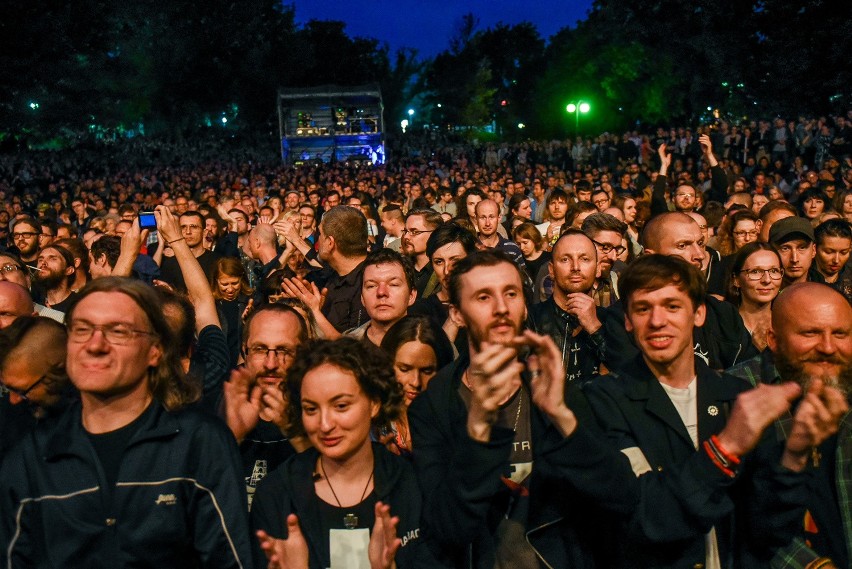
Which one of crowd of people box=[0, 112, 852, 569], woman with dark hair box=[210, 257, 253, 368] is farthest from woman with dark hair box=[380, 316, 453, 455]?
woman with dark hair box=[210, 257, 253, 368]

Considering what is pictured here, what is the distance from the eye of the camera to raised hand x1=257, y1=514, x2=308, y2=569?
9.51 ft

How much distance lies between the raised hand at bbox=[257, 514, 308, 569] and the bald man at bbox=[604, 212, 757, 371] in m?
1.34

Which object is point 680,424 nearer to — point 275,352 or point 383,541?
point 383,541

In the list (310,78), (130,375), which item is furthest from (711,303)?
(310,78)

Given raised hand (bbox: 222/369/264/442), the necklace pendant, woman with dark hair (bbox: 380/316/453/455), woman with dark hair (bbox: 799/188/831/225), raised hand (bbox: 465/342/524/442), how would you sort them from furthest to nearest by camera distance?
woman with dark hair (bbox: 799/188/831/225)
woman with dark hair (bbox: 380/316/453/455)
raised hand (bbox: 222/369/264/442)
the necklace pendant
raised hand (bbox: 465/342/524/442)

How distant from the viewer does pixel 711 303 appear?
516 cm

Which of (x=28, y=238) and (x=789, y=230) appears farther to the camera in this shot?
(x=28, y=238)

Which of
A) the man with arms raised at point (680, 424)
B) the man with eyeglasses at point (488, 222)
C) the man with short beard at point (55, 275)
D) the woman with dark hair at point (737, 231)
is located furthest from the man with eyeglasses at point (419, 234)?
the man with arms raised at point (680, 424)

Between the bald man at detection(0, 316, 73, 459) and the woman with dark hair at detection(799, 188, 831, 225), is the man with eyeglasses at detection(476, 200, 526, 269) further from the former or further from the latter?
the bald man at detection(0, 316, 73, 459)

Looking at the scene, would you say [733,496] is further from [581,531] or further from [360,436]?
[360,436]

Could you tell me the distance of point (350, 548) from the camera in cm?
305

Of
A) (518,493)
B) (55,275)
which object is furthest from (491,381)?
(55,275)

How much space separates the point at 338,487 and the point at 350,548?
24 centimetres

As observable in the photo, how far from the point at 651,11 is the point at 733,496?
33.4 metres
